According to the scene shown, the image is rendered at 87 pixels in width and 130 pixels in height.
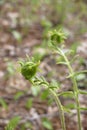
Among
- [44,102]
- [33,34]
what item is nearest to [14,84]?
[44,102]

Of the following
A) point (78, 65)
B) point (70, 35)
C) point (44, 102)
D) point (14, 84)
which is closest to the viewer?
point (44, 102)

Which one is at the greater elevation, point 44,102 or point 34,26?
point 34,26

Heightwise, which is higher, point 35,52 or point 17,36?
point 17,36

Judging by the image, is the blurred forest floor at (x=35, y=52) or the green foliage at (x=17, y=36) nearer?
the blurred forest floor at (x=35, y=52)

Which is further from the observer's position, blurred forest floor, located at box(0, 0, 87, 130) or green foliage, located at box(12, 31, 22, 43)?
green foliage, located at box(12, 31, 22, 43)

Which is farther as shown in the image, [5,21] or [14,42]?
[5,21]

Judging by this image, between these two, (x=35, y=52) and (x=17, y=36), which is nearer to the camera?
(x=35, y=52)

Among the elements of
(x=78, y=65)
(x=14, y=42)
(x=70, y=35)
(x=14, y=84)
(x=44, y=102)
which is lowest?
(x=44, y=102)

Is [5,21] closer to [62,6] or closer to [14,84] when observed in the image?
[62,6]
